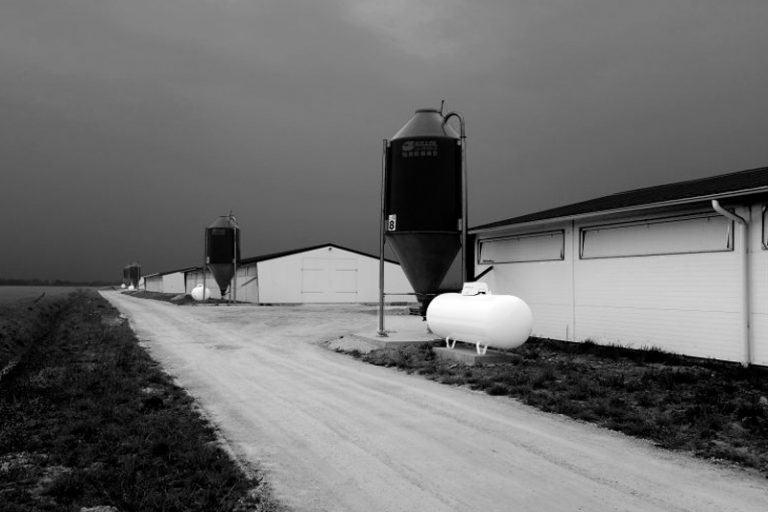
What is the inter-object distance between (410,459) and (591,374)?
23.9 feet

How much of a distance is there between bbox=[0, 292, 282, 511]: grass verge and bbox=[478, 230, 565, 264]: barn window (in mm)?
12691

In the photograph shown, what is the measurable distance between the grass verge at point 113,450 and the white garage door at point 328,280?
3568 centimetres

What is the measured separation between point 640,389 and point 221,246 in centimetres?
4641

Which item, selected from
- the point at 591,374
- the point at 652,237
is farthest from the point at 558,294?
the point at 591,374

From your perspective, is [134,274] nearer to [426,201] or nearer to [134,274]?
[134,274]

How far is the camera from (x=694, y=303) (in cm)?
1510

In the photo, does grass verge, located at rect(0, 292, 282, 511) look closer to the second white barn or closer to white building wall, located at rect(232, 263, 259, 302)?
the second white barn

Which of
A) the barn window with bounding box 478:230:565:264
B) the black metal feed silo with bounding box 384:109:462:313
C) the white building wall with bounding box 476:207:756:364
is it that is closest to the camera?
the white building wall with bounding box 476:207:756:364

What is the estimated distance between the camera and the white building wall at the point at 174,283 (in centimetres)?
9609

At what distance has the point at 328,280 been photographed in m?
50.0

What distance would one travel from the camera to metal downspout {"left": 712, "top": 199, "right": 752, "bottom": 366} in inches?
538

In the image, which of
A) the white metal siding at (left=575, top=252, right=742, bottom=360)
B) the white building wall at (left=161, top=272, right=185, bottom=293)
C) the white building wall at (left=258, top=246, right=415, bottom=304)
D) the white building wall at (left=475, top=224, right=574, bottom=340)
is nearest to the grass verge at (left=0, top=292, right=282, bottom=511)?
the white metal siding at (left=575, top=252, right=742, bottom=360)

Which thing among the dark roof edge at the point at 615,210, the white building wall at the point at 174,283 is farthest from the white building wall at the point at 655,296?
the white building wall at the point at 174,283

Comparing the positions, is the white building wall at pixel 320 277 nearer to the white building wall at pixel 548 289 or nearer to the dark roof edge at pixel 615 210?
the dark roof edge at pixel 615 210
